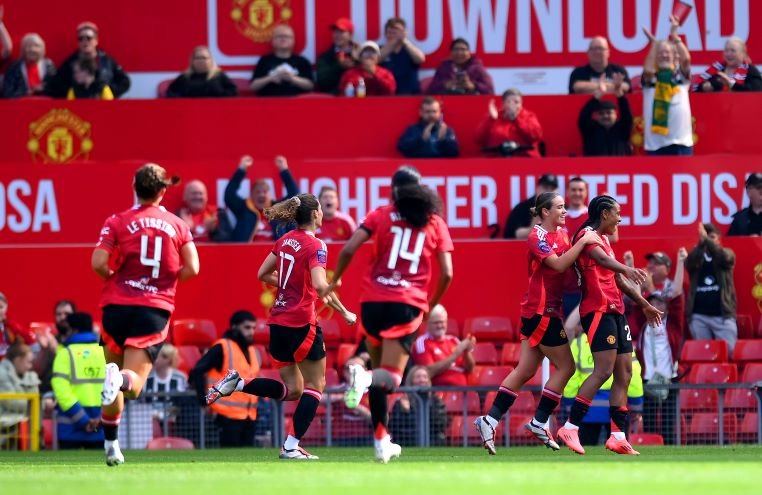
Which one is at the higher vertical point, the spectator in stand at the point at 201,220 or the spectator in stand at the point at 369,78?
the spectator in stand at the point at 369,78

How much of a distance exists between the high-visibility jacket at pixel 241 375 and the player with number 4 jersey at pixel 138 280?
4.53 m

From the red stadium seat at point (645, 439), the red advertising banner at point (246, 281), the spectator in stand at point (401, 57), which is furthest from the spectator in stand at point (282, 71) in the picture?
the red stadium seat at point (645, 439)

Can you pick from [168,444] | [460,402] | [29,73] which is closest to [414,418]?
[460,402]

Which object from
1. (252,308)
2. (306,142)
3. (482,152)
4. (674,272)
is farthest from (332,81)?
(674,272)

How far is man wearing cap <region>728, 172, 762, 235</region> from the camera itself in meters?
18.4

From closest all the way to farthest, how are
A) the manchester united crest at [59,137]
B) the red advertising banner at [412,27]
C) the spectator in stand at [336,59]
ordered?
1. the manchester united crest at [59,137]
2. the spectator in stand at [336,59]
3. the red advertising banner at [412,27]

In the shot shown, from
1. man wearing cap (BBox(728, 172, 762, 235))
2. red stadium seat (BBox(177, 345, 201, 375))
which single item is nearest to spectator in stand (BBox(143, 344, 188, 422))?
red stadium seat (BBox(177, 345, 201, 375))

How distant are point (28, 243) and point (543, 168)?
5.99 meters

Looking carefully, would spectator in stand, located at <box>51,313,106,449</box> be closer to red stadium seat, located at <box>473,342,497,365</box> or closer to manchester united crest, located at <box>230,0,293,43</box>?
red stadium seat, located at <box>473,342,497,365</box>

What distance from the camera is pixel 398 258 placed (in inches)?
464

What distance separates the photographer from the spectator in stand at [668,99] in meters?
19.2

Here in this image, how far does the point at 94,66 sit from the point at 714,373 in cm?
847

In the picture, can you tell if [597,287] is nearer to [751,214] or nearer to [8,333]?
[751,214]

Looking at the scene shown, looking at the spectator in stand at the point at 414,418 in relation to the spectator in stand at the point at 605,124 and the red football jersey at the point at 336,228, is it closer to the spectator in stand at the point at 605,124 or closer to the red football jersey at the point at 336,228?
the red football jersey at the point at 336,228
